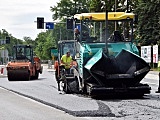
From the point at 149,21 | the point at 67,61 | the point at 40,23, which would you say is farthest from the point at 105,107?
the point at 149,21

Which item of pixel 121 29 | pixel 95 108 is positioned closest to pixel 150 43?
pixel 121 29

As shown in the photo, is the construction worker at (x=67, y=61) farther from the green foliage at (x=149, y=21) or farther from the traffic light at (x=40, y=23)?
the green foliage at (x=149, y=21)

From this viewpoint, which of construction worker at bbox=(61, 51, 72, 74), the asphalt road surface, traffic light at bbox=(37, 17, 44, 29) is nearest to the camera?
the asphalt road surface

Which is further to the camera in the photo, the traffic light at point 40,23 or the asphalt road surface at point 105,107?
the traffic light at point 40,23

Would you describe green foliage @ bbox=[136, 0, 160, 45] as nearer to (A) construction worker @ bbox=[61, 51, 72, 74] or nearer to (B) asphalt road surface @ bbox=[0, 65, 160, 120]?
(A) construction worker @ bbox=[61, 51, 72, 74]

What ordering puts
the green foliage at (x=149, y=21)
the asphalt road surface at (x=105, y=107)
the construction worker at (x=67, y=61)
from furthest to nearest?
the green foliage at (x=149, y=21) < the construction worker at (x=67, y=61) < the asphalt road surface at (x=105, y=107)

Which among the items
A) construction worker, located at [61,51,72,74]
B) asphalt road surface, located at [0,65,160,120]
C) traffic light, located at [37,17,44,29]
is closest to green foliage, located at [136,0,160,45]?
traffic light, located at [37,17,44,29]

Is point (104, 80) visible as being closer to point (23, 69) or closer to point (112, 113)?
point (112, 113)

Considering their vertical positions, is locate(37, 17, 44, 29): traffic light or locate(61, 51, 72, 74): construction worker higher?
locate(37, 17, 44, 29): traffic light

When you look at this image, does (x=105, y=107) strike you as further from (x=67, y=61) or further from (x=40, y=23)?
(x=40, y=23)

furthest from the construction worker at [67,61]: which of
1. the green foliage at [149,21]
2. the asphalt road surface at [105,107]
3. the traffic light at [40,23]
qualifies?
the green foliage at [149,21]

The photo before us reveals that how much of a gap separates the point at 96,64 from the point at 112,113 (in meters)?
4.40

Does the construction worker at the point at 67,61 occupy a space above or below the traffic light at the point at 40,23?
below

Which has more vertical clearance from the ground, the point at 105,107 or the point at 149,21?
the point at 149,21
